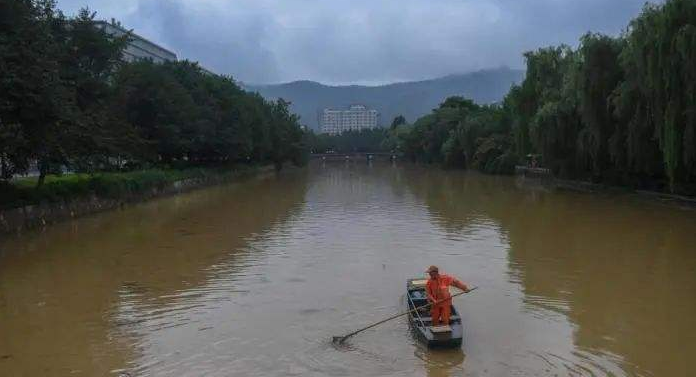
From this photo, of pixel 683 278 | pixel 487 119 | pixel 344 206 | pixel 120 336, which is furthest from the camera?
pixel 487 119

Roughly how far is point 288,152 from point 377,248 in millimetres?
75230

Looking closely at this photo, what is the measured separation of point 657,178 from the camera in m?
36.1

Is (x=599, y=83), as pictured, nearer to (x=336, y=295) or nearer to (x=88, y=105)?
(x=88, y=105)

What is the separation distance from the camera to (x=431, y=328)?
9953mm

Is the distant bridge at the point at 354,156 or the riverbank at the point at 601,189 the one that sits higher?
the distant bridge at the point at 354,156

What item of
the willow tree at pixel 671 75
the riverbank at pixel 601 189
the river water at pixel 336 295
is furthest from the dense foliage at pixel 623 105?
the river water at pixel 336 295

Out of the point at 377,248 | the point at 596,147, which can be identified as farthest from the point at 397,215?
the point at 596,147

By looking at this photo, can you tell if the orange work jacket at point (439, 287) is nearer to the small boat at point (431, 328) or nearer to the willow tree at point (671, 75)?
the small boat at point (431, 328)

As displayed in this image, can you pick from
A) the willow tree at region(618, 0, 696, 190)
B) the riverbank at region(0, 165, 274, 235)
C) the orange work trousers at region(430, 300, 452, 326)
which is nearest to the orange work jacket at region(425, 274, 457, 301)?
the orange work trousers at region(430, 300, 452, 326)

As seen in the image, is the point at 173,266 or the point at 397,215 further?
the point at 397,215

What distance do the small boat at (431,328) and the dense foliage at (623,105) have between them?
761 inches

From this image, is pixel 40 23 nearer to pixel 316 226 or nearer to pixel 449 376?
pixel 316 226

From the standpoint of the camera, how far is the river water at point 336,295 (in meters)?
9.83

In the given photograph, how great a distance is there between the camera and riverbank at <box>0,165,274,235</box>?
2367 centimetres
